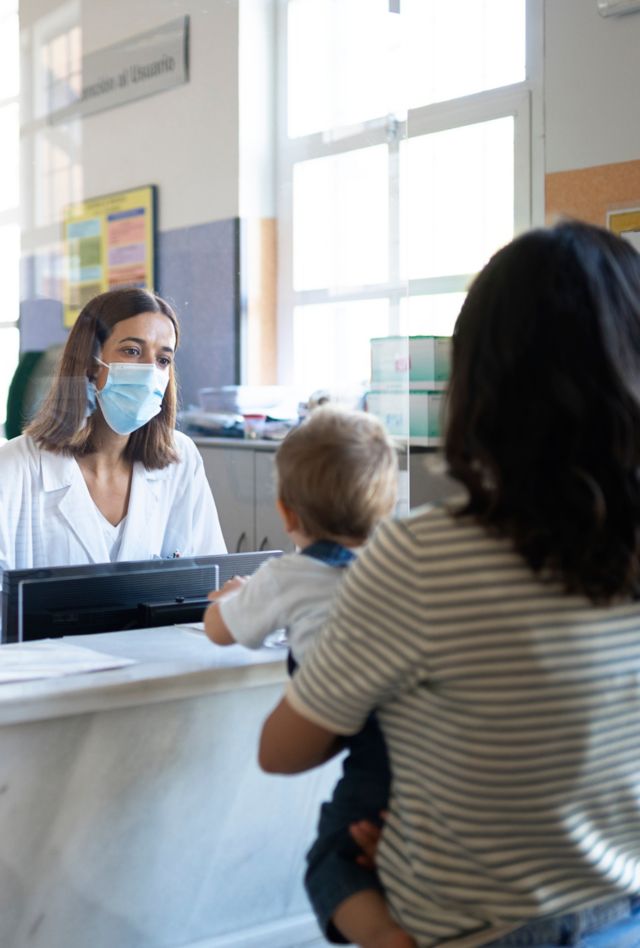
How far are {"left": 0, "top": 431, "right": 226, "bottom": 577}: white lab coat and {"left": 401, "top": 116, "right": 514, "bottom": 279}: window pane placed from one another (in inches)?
61.1

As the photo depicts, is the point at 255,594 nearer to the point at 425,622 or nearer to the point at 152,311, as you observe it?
the point at 425,622

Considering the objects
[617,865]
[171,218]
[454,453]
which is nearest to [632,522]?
[454,453]

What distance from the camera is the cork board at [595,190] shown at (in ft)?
10.2

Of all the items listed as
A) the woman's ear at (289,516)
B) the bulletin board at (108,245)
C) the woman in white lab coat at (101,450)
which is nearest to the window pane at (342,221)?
the bulletin board at (108,245)

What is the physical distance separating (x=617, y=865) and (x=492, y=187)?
2.82 meters

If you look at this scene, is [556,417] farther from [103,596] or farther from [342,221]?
[342,221]

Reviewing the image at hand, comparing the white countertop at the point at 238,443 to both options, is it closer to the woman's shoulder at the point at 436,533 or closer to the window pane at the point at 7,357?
the window pane at the point at 7,357

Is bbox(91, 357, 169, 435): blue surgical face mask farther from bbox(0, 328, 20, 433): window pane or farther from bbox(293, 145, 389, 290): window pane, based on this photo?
bbox(293, 145, 389, 290): window pane

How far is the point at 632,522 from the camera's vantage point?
0.97 meters

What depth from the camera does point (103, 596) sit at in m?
1.87

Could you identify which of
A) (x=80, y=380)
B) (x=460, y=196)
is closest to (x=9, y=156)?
(x=80, y=380)

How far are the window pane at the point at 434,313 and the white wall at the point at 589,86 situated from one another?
1.75 ft

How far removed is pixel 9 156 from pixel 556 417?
5.24 feet

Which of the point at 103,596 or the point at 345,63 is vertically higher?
the point at 345,63
